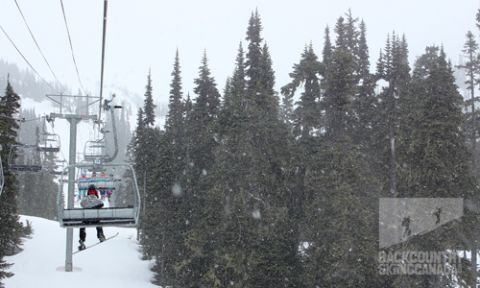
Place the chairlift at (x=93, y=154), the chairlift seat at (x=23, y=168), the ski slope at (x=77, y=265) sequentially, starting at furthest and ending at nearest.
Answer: the ski slope at (x=77, y=265) → the chairlift seat at (x=23, y=168) → the chairlift at (x=93, y=154)

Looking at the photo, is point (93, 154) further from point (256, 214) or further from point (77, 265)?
point (77, 265)

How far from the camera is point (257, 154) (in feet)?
107

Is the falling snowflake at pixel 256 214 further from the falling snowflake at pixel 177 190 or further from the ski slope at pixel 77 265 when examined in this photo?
the ski slope at pixel 77 265

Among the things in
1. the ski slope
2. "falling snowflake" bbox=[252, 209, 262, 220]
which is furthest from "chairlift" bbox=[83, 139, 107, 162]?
the ski slope

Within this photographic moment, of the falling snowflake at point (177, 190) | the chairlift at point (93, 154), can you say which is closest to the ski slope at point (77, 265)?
the falling snowflake at point (177, 190)

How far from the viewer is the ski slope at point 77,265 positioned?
40.1 m

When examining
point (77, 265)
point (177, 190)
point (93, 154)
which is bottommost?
point (77, 265)

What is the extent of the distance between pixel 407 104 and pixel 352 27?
1295 centimetres

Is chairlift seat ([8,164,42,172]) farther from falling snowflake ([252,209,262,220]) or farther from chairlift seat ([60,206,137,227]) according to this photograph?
falling snowflake ([252,209,262,220])

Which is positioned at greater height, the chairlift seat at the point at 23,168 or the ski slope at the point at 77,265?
the chairlift seat at the point at 23,168

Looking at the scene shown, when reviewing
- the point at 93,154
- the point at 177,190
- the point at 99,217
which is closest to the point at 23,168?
the point at 93,154

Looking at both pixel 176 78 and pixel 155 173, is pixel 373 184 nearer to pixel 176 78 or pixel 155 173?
pixel 155 173

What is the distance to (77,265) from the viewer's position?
160ft

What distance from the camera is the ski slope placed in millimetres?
40094
